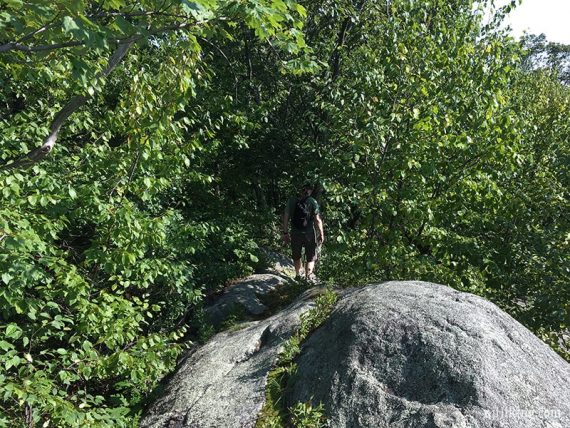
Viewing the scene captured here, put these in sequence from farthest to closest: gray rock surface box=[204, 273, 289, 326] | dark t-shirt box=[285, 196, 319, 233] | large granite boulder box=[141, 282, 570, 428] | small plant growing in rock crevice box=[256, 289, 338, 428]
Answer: dark t-shirt box=[285, 196, 319, 233], gray rock surface box=[204, 273, 289, 326], small plant growing in rock crevice box=[256, 289, 338, 428], large granite boulder box=[141, 282, 570, 428]

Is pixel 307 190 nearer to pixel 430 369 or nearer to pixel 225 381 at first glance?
pixel 225 381

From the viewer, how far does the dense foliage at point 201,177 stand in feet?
12.5

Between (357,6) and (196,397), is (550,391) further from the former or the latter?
(357,6)

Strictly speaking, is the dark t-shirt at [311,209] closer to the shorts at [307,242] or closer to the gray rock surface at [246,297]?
the shorts at [307,242]

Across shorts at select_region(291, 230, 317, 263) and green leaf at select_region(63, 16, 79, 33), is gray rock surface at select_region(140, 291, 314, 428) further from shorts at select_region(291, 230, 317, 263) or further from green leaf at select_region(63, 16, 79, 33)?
green leaf at select_region(63, 16, 79, 33)

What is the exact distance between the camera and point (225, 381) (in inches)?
187

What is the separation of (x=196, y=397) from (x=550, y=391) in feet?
10.5

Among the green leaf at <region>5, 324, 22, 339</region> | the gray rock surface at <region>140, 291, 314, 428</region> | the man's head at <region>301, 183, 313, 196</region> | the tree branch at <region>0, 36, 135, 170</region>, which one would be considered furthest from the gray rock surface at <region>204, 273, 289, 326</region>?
the tree branch at <region>0, 36, 135, 170</region>

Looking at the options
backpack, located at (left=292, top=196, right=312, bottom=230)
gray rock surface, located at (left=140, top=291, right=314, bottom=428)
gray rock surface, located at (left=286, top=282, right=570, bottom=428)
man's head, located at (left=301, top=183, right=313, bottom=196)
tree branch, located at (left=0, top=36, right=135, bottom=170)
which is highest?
man's head, located at (left=301, top=183, right=313, bottom=196)

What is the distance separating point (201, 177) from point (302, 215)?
2240 millimetres

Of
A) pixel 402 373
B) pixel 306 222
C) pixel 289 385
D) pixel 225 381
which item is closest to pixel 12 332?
pixel 225 381

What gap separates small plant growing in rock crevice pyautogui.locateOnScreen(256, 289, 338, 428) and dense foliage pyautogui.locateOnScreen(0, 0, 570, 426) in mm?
1219

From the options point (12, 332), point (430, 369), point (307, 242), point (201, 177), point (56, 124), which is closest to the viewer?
point (56, 124)

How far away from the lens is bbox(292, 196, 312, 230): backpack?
8.91 metres
